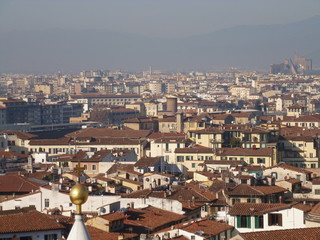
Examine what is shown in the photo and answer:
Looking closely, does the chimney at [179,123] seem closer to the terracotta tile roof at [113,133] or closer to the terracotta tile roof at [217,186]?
the terracotta tile roof at [113,133]

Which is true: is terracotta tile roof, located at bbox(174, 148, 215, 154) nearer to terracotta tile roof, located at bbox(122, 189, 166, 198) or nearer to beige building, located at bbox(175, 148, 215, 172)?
beige building, located at bbox(175, 148, 215, 172)

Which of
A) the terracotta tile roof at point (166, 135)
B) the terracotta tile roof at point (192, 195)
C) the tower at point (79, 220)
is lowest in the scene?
the terracotta tile roof at point (166, 135)

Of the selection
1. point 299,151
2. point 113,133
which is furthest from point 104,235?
point 113,133

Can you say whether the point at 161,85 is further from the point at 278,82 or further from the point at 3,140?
the point at 3,140

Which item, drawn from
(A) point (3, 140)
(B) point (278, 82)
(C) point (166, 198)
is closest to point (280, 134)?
(A) point (3, 140)

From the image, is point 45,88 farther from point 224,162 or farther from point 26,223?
point 26,223

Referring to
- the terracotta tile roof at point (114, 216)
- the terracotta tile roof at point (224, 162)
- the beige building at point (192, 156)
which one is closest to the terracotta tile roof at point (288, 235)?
the terracotta tile roof at point (114, 216)
